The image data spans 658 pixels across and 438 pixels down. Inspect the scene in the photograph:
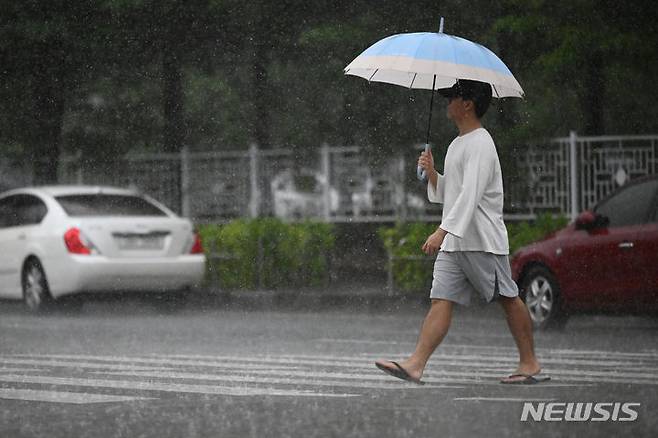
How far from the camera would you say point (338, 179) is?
2381 cm

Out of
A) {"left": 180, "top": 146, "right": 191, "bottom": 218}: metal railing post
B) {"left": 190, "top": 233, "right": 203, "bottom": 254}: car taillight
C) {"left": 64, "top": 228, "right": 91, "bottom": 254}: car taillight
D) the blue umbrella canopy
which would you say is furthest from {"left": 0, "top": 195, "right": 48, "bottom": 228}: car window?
the blue umbrella canopy

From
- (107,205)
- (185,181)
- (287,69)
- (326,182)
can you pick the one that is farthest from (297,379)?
(287,69)

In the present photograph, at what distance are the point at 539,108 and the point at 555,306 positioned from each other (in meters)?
11.1

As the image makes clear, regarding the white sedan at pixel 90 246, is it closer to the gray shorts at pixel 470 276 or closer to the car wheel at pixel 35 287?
the car wheel at pixel 35 287

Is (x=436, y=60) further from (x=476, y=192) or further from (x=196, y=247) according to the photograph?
(x=196, y=247)

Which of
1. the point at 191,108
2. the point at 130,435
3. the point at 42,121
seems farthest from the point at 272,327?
the point at 191,108

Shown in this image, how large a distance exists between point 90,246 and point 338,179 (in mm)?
A: 7212

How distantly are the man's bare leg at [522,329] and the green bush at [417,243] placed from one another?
32.2ft

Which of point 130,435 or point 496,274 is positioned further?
point 496,274

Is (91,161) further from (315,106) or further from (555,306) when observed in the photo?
(555,306)

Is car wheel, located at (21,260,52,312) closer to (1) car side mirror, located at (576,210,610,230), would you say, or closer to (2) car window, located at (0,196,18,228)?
(2) car window, located at (0,196,18,228)

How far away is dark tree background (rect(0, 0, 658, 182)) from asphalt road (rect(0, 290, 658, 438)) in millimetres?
5056

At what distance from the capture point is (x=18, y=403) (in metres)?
8.23

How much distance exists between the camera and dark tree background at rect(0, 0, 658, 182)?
65.6ft
